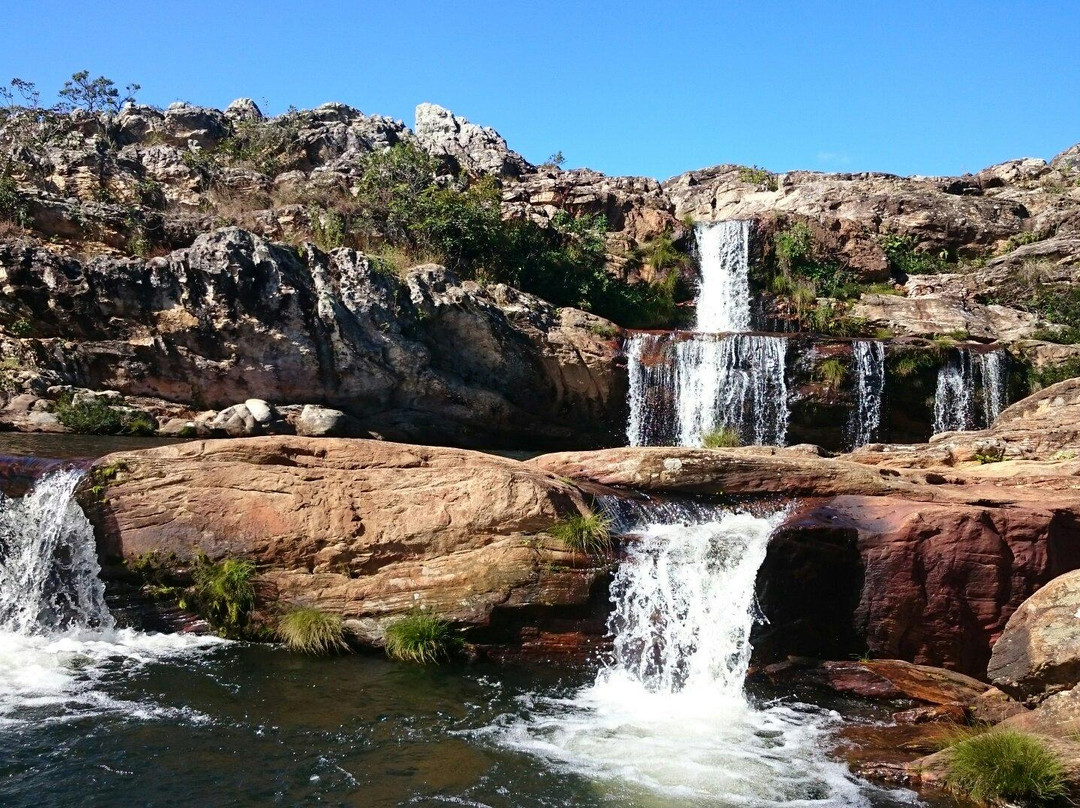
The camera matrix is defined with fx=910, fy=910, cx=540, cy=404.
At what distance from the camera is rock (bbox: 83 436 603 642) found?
9.85 m

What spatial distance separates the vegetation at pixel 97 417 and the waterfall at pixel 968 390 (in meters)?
17.8

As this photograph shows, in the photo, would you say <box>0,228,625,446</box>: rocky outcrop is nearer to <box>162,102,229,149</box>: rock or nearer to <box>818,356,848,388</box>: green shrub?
<box>818,356,848,388</box>: green shrub

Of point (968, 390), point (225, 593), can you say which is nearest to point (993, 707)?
point (225, 593)

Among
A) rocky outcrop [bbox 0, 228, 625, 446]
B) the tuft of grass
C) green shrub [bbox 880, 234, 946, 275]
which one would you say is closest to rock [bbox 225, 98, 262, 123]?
rocky outcrop [bbox 0, 228, 625, 446]

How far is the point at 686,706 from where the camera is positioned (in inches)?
348

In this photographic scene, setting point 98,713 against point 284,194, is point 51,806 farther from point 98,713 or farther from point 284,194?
point 284,194

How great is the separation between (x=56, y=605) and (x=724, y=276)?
852 inches

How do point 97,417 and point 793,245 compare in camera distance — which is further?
point 793,245

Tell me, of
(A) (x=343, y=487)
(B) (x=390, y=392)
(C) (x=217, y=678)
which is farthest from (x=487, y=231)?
(C) (x=217, y=678)

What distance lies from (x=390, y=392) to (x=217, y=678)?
13.0m

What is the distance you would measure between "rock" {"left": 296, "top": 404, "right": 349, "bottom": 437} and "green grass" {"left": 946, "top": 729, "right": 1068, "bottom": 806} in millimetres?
15014

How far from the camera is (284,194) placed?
2858cm

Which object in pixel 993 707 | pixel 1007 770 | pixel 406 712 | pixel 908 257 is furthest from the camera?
pixel 908 257

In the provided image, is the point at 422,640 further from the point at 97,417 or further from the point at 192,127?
the point at 192,127
